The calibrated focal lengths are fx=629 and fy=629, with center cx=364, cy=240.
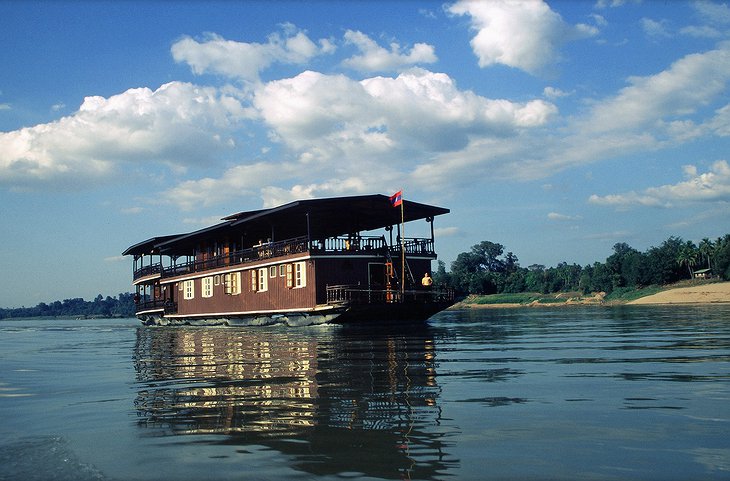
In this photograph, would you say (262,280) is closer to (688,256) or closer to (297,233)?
(297,233)

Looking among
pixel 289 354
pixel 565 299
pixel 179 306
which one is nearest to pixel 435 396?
pixel 289 354

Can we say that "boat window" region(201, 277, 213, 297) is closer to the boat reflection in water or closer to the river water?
the boat reflection in water

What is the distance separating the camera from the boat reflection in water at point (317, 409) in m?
4.30

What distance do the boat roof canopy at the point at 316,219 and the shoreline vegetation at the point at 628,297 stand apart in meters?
30.5

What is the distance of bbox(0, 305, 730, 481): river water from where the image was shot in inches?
159

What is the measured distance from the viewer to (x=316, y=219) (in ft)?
107

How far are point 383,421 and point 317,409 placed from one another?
3.00ft

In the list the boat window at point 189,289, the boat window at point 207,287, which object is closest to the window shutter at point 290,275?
the boat window at point 207,287

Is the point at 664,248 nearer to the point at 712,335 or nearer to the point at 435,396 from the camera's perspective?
the point at 712,335

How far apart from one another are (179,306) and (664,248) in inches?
2779

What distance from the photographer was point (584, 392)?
261 inches

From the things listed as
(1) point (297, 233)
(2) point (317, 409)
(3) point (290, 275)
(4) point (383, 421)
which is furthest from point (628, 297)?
(4) point (383, 421)

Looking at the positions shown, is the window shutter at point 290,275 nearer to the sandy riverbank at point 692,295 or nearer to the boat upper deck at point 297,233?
the boat upper deck at point 297,233

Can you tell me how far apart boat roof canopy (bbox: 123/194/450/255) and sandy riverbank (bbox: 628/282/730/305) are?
39.2m
